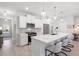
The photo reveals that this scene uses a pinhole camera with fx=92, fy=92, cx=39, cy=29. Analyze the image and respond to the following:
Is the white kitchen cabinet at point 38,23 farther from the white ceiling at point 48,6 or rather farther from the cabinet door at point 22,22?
the white ceiling at point 48,6

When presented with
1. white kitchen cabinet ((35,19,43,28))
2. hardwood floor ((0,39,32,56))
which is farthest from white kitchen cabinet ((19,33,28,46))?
white kitchen cabinet ((35,19,43,28))

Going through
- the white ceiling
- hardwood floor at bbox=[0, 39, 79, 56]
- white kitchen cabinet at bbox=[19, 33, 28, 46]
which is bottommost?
hardwood floor at bbox=[0, 39, 79, 56]

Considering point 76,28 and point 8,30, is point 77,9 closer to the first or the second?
point 76,28

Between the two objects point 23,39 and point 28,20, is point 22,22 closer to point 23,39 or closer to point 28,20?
point 28,20

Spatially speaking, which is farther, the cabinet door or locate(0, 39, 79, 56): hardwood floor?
the cabinet door

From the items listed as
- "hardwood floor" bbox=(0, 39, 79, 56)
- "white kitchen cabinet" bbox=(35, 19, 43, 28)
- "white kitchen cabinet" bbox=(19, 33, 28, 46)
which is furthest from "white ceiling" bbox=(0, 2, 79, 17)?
"hardwood floor" bbox=(0, 39, 79, 56)

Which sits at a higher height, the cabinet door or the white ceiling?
the white ceiling

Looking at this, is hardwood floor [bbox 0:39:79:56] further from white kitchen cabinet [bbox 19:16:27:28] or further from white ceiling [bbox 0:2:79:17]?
white ceiling [bbox 0:2:79:17]

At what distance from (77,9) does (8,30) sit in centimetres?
623

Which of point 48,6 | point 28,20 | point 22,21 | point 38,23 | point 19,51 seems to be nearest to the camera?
point 19,51

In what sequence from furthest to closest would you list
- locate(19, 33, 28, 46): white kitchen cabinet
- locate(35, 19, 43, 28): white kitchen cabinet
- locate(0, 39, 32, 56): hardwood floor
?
1. locate(35, 19, 43, 28): white kitchen cabinet
2. locate(19, 33, 28, 46): white kitchen cabinet
3. locate(0, 39, 32, 56): hardwood floor

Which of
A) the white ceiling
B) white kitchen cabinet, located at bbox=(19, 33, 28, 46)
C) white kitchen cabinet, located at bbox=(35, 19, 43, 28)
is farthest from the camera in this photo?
white kitchen cabinet, located at bbox=(35, 19, 43, 28)

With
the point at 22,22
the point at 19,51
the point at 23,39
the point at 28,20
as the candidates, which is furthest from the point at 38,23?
the point at 19,51

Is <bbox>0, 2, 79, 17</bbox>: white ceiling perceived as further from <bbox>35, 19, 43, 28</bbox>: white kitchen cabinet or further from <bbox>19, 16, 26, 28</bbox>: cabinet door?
<bbox>35, 19, 43, 28</bbox>: white kitchen cabinet
